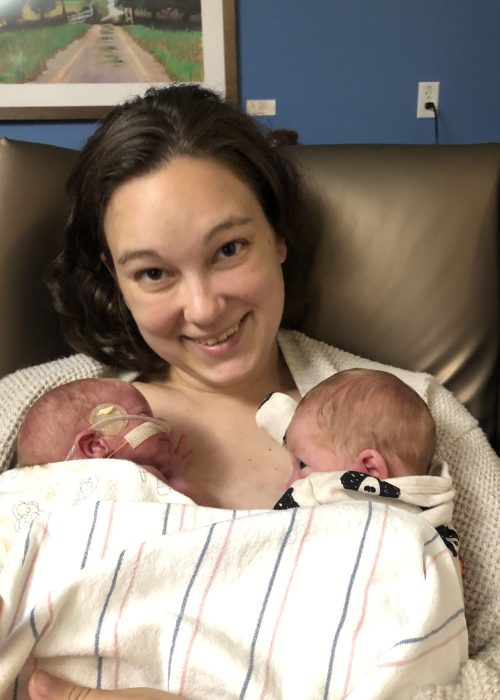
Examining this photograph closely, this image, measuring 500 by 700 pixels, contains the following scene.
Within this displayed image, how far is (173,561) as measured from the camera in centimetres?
74

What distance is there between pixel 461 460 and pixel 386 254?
0.43 metres

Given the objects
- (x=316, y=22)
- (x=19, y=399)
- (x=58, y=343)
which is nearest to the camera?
(x=19, y=399)

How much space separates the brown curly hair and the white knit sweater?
2.9 inches

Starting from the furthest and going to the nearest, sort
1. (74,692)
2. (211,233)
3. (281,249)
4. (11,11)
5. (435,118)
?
(435,118)
(11,11)
(281,249)
(211,233)
(74,692)

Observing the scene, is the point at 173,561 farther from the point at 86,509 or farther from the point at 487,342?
the point at 487,342

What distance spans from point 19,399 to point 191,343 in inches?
11.9

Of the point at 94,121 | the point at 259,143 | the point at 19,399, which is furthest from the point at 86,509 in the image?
the point at 94,121

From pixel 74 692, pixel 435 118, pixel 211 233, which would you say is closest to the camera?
pixel 74 692

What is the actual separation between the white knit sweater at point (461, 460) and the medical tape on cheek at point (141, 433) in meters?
0.23

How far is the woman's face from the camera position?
962mm

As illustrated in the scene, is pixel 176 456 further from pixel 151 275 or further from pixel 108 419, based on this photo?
pixel 151 275

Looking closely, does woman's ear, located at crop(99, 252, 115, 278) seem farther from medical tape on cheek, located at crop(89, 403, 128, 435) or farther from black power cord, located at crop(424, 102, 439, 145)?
black power cord, located at crop(424, 102, 439, 145)

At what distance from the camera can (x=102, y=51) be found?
2348 millimetres

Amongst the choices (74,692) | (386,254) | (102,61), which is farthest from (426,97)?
(74,692)
